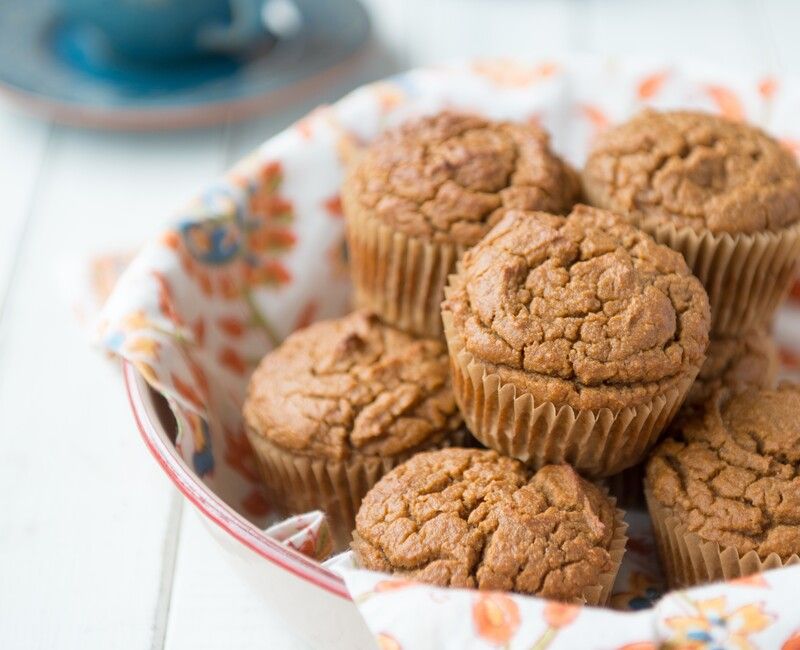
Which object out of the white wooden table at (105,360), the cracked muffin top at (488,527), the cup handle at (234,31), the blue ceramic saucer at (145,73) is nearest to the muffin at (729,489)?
the cracked muffin top at (488,527)

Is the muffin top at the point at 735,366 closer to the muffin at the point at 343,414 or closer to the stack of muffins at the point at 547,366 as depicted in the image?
the stack of muffins at the point at 547,366

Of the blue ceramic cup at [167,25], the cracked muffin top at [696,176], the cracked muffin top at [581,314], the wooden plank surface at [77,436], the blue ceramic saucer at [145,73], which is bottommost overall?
the wooden plank surface at [77,436]

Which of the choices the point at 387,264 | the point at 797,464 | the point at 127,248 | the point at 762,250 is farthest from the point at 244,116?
the point at 797,464

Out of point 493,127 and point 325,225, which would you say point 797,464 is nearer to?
point 493,127

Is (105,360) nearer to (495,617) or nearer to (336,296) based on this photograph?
(336,296)

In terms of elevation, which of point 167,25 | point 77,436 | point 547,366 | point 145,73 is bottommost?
point 77,436

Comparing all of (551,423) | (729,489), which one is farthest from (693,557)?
(551,423)

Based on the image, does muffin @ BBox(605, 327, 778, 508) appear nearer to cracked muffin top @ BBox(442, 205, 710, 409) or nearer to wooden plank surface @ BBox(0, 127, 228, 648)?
cracked muffin top @ BBox(442, 205, 710, 409)

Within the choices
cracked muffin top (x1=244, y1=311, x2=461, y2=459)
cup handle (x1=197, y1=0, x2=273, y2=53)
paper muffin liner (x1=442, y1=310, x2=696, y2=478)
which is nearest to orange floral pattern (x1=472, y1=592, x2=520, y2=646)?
paper muffin liner (x1=442, y1=310, x2=696, y2=478)
